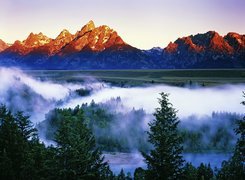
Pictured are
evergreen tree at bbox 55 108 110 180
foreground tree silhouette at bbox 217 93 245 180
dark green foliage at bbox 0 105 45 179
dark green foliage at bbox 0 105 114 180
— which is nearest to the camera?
foreground tree silhouette at bbox 217 93 245 180

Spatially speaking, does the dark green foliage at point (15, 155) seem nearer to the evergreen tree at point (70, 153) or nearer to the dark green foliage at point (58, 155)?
the dark green foliage at point (58, 155)

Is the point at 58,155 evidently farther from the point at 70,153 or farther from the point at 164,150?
the point at 164,150

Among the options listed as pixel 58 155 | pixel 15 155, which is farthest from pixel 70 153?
pixel 15 155

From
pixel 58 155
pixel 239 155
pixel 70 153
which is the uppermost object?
pixel 239 155

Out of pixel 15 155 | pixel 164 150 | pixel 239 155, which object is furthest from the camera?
pixel 15 155

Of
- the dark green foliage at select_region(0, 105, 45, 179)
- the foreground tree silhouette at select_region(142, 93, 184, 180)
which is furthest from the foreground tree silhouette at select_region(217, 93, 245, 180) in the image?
the dark green foliage at select_region(0, 105, 45, 179)

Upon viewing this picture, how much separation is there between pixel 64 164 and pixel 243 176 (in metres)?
14.0

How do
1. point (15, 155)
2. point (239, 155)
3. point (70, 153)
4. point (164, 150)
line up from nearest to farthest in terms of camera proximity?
point (239, 155), point (70, 153), point (164, 150), point (15, 155)

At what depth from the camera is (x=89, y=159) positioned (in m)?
32.2

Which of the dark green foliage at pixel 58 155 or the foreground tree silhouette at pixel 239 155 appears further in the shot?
the dark green foliage at pixel 58 155

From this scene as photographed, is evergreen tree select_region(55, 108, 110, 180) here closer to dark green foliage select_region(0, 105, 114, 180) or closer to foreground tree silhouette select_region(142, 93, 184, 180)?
dark green foliage select_region(0, 105, 114, 180)

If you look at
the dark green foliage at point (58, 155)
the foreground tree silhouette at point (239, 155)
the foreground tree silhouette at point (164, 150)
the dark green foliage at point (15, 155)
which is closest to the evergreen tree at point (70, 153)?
the dark green foliage at point (58, 155)

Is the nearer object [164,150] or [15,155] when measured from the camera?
[164,150]

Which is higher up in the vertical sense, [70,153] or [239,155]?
[239,155]
